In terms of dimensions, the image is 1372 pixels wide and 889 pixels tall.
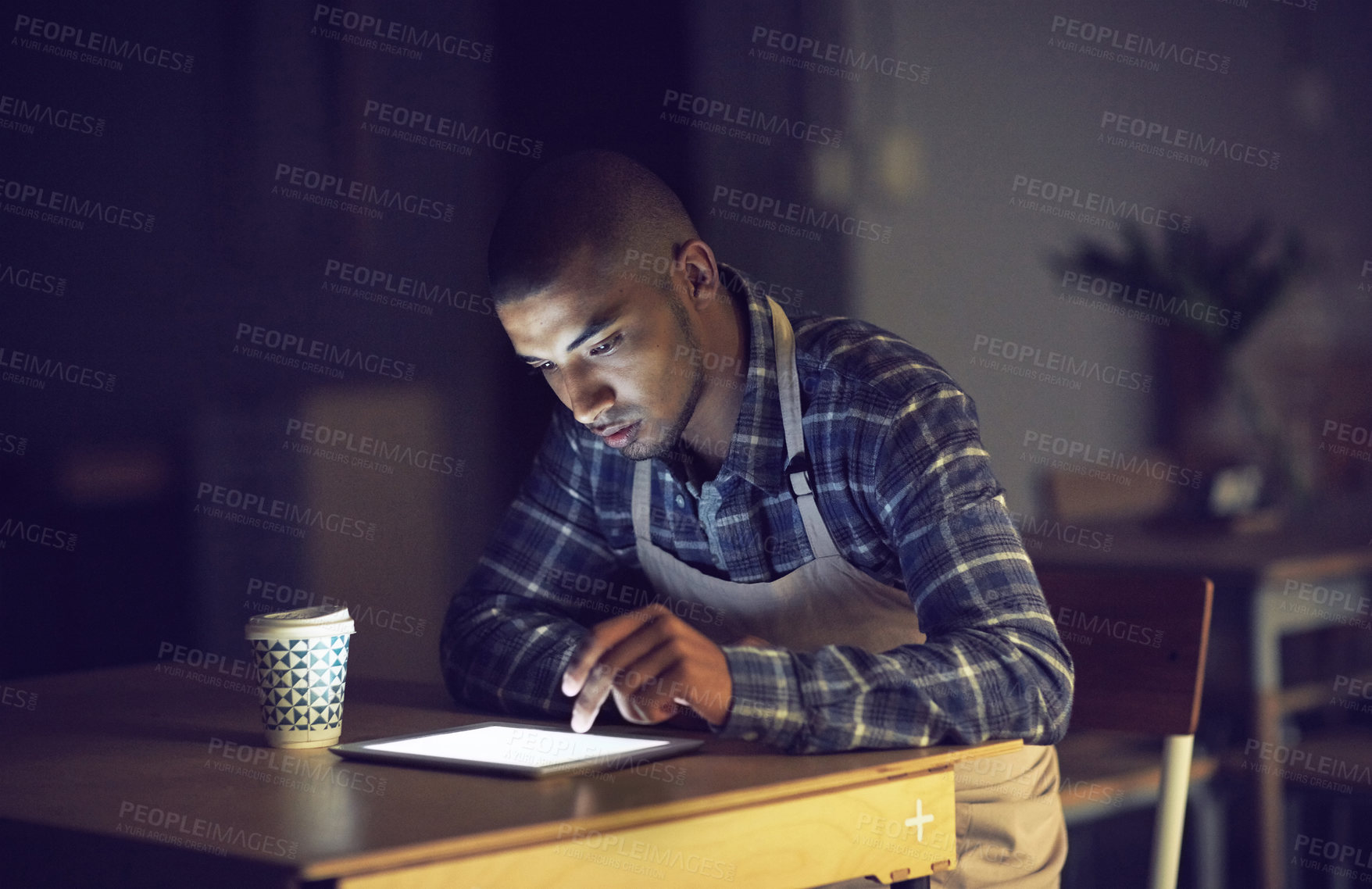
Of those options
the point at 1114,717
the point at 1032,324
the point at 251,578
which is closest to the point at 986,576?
the point at 1114,717

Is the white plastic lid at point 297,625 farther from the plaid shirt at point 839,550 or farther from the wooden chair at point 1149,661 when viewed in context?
the wooden chair at point 1149,661

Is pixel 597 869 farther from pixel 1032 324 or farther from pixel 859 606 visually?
pixel 1032 324

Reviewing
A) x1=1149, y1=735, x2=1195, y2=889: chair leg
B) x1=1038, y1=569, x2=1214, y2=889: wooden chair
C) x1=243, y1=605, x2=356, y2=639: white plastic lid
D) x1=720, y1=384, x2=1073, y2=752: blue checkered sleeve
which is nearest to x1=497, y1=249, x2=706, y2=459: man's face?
x1=720, y1=384, x2=1073, y2=752: blue checkered sleeve

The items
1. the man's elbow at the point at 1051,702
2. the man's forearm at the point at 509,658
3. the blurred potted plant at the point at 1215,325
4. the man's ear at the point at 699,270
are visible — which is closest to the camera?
the man's elbow at the point at 1051,702

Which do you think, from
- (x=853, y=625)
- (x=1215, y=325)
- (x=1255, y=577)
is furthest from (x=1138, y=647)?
(x=1215, y=325)

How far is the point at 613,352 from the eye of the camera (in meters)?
1.51

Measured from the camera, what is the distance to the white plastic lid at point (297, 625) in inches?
47.4

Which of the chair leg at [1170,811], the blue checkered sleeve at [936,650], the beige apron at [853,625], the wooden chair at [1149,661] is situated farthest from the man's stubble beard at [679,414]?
the chair leg at [1170,811]

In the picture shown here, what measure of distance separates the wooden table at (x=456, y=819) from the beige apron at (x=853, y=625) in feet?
0.98

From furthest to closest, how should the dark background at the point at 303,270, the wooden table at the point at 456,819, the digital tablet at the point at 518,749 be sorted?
the dark background at the point at 303,270
the digital tablet at the point at 518,749
the wooden table at the point at 456,819

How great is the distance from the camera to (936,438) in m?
1.38

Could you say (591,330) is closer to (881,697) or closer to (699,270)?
(699,270)

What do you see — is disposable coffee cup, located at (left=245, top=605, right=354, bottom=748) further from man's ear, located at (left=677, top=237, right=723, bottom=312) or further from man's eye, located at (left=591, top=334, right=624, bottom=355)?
man's ear, located at (left=677, top=237, right=723, bottom=312)

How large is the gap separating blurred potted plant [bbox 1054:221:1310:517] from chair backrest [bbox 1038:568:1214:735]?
1.80 meters
